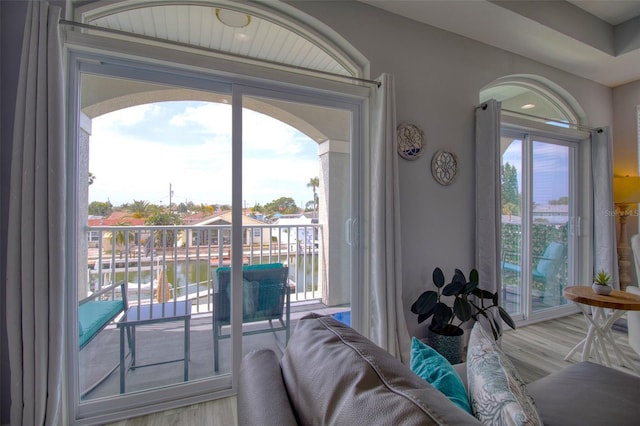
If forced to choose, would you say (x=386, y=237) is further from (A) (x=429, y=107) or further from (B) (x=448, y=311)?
(A) (x=429, y=107)

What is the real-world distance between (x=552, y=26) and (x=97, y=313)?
4189 mm

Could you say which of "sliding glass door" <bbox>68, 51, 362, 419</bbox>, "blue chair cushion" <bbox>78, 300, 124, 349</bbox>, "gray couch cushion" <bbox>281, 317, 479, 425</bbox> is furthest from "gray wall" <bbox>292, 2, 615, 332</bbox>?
"blue chair cushion" <bbox>78, 300, 124, 349</bbox>

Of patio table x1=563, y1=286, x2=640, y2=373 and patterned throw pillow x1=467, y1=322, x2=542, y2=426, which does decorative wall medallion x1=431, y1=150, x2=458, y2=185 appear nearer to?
patio table x1=563, y1=286, x2=640, y2=373

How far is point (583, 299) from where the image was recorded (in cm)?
220

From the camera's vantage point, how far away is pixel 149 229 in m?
2.05

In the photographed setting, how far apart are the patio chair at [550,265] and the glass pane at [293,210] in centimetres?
233

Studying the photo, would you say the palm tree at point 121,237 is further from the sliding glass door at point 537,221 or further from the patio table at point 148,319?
the sliding glass door at point 537,221

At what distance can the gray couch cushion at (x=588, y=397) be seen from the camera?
1.12 meters

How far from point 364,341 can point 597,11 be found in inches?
157

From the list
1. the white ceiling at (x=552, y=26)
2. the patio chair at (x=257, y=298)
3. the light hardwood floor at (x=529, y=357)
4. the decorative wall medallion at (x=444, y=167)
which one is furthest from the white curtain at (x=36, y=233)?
the decorative wall medallion at (x=444, y=167)

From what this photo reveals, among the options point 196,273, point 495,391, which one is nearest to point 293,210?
point 196,273

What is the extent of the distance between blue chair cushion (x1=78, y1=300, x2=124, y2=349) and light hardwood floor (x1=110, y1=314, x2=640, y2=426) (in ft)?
1.81

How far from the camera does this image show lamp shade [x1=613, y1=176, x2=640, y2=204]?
11.3 feet

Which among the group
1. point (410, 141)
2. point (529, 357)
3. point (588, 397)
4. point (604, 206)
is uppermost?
point (410, 141)
